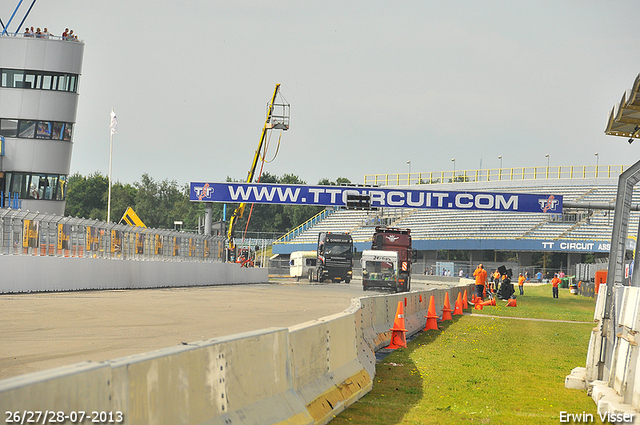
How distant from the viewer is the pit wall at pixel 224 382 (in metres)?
3.92

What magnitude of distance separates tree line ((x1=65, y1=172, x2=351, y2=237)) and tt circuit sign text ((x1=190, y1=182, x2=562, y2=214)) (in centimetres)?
6991

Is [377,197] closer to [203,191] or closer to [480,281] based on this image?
[203,191]

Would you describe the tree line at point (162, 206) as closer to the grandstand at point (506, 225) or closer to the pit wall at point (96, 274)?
the grandstand at point (506, 225)

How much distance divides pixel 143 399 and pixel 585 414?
540 cm

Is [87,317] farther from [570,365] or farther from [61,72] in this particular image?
[61,72]

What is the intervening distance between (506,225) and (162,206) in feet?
286

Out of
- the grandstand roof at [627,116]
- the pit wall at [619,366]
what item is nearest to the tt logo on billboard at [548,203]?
the grandstand roof at [627,116]

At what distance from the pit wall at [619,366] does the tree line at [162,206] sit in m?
111

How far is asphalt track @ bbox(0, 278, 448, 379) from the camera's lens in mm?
10742

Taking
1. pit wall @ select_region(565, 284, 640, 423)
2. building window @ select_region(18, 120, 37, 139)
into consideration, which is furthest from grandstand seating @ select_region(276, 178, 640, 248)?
pit wall @ select_region(565, 284, 640, 423)

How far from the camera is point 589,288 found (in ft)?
157

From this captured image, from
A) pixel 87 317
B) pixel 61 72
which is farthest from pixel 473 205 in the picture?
pixel 87 317

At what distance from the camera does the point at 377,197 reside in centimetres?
5128

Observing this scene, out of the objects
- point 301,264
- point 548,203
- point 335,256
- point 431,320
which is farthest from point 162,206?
point 431,320
